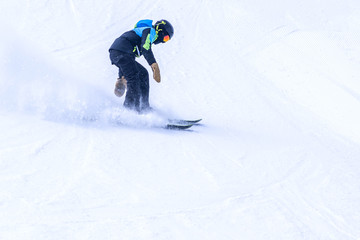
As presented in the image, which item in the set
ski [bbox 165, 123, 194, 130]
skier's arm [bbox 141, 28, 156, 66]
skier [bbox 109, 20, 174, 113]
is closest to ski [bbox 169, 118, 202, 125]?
ski [bbox 165, 123, 194, 130]

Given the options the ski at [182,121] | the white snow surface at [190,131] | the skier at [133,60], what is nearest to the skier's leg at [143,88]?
the skier at [133,60]

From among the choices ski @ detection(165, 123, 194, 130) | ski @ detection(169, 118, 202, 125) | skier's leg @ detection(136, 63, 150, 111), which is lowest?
ski @ detection(165, 123, 194, 130)

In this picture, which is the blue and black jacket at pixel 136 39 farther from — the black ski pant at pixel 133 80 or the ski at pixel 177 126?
the ski at pixel 177 126

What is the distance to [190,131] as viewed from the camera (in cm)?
558

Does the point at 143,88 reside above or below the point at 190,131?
above

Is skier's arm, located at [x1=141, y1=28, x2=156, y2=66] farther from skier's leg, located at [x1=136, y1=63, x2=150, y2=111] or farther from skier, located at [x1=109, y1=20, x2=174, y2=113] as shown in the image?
skier's leg, located at [x1=136, y1=63, x2=150, y2=111]

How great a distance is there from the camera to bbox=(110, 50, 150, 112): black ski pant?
543cm

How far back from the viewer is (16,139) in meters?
4.18

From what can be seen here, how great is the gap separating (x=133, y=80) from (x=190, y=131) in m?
0.96

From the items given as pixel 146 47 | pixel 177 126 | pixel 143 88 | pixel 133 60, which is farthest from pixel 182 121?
pixel 146 47

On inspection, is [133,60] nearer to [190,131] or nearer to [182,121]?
[182,121]

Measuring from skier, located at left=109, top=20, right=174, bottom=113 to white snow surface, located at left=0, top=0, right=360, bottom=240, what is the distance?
213 millimetres

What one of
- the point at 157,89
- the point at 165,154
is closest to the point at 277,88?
the point at 157,89

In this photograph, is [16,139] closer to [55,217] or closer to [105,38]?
[55,217]
